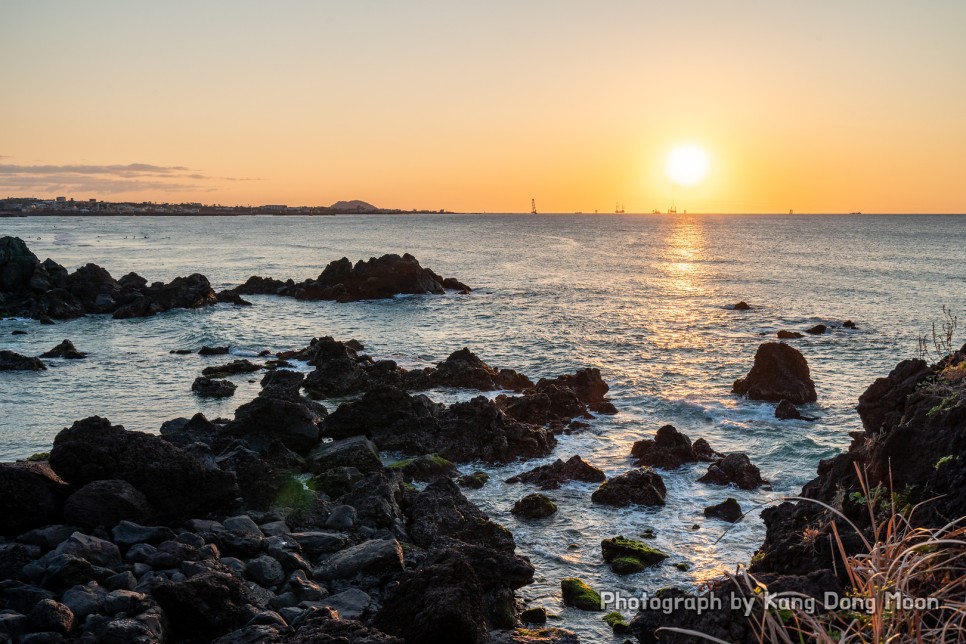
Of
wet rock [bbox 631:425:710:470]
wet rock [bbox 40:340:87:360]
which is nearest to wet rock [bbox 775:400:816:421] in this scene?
wet rock [bbox 631:425:710:470]

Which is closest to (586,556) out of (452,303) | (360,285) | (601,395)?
(601,395)

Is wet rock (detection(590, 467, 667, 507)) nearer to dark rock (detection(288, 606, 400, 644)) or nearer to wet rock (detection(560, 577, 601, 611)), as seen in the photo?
wet rock (detection(560, 577, 601, 611))

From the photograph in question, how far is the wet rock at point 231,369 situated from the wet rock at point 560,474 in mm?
18710

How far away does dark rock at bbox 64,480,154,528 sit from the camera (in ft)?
42.9

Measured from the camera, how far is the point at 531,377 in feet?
111

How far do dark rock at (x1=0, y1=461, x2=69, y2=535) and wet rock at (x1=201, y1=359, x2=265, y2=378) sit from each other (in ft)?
65.9

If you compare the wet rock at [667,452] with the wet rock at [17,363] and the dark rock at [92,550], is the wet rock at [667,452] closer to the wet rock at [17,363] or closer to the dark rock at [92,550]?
the dark rock at [92,550]

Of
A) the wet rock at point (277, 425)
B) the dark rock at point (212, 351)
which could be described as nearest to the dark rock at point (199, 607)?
the wet rock at point (277, 425)

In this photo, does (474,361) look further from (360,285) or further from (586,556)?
(360,285)

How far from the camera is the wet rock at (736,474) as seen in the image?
19225 millimetres

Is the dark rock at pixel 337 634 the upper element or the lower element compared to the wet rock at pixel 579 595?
upper

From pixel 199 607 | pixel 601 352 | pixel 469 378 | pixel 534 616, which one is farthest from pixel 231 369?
pixel 534 616

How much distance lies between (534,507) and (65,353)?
98.7 feet

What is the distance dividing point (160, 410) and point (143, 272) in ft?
221
